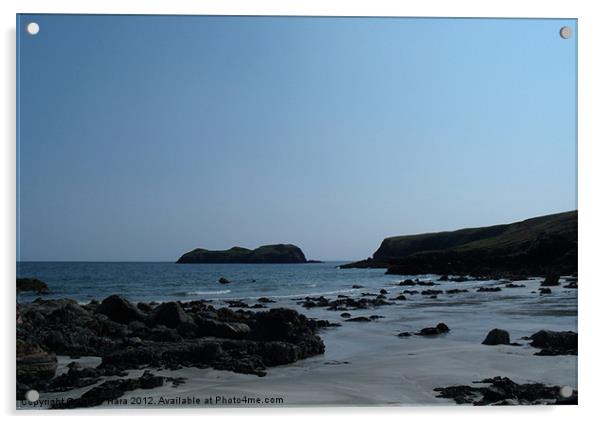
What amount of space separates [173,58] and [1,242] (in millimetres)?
2074

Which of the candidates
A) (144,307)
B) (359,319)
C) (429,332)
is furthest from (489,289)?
(144,307)

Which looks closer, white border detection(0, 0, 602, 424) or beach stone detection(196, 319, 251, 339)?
white border detection(0, 0, 602, 424)

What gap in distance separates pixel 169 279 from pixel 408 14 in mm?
2996

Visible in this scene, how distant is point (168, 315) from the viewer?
4.88 m

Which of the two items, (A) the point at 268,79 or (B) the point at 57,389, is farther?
(A) the point at 268,79

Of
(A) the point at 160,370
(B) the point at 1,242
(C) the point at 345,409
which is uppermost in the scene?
(B) the point at 1,242

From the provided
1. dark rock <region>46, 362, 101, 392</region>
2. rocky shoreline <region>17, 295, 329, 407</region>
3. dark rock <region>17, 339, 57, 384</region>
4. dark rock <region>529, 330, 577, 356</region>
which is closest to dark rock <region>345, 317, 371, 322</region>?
rocky shoreline <region>17, 295, 329, 407</region>

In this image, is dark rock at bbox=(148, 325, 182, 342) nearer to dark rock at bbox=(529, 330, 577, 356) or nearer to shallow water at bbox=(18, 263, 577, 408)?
shallow water at bbox=(18, 263, 577, 408)

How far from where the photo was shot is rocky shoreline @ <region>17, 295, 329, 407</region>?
464 centimetres

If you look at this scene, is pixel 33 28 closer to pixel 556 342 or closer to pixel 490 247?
pixel 490 247

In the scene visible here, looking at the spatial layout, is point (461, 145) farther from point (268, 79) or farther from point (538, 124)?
point (268, 79)

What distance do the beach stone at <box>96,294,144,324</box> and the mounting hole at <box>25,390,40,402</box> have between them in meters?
0.78

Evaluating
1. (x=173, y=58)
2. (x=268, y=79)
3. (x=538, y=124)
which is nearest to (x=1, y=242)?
(x=173, y=58)

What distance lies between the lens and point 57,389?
4.60 meters
